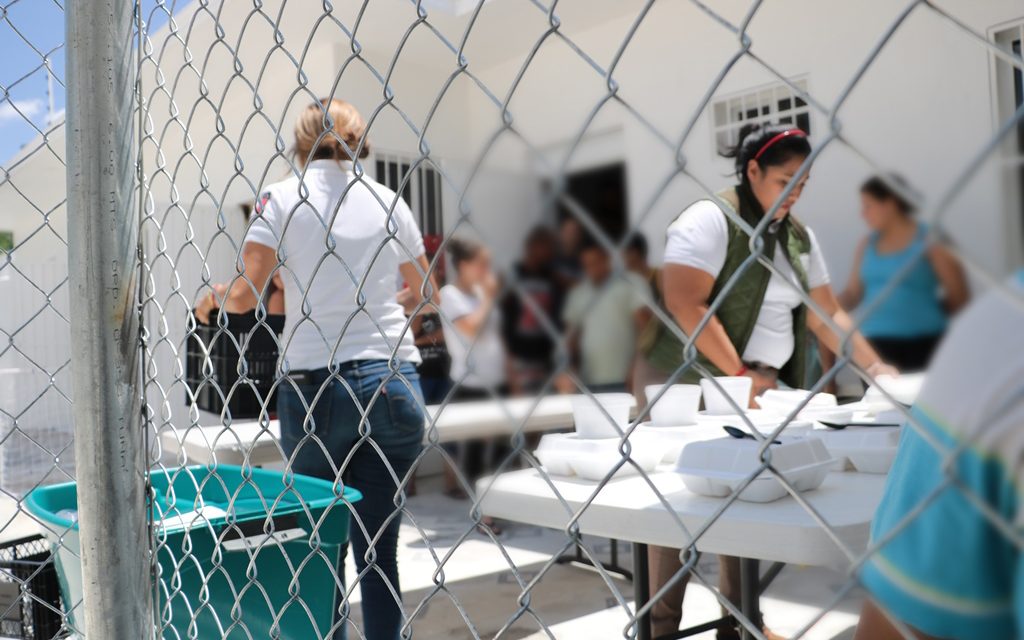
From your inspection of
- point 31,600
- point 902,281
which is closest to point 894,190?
point 902,281

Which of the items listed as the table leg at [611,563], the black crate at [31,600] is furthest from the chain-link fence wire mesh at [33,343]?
the table leg at [611,563]

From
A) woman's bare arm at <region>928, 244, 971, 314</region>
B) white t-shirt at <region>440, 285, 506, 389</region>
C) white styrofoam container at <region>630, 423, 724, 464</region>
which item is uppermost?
white styrofoam container at <region>630, 423, 724, 464</region>

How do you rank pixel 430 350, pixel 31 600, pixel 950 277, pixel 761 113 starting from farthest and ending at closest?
pixel 430 350, pixel 761 113, pixel 31 600, pixel 950 277

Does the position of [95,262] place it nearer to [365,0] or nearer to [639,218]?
[365,0]

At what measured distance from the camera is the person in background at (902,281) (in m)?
0.41

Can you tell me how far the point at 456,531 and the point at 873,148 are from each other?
3.98 meters

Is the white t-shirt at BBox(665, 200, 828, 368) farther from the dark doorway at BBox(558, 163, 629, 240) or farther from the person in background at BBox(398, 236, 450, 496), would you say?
Result: the dark doorway at BBox(558, 163, 629, 240)

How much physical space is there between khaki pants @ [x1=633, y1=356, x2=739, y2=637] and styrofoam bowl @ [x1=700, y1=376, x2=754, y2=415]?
0.44 ft

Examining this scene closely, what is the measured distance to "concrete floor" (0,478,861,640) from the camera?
2.77 meters

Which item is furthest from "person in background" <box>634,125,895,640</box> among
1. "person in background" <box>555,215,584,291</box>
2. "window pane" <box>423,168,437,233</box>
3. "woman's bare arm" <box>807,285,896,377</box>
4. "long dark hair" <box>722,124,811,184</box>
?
"window pane" <box>423,168,437,233</box>

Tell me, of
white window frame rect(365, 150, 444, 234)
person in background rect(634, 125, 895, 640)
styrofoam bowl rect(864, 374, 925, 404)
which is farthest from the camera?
white window frame rect(365, 150, 444, 234)

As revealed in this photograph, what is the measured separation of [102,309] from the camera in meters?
1.12

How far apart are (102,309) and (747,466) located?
0.90 meters

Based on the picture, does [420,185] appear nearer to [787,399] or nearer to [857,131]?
[787,399]
